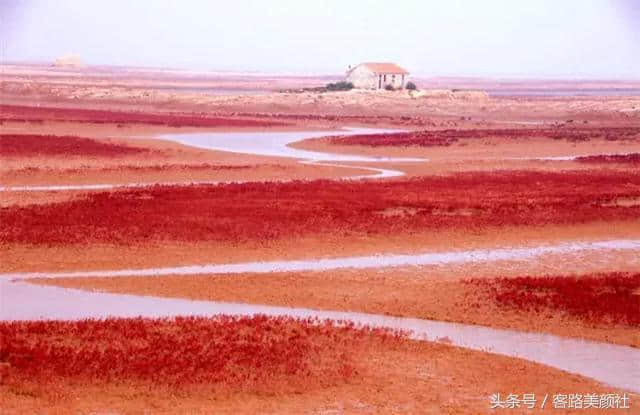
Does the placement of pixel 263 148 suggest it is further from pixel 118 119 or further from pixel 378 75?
pixel 378 75

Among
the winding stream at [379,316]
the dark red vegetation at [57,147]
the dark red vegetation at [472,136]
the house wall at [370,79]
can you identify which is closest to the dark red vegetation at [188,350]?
the winding stream at [379,316]

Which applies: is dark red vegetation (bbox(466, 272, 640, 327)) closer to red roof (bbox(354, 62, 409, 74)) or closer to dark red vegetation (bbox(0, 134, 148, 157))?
dark red vegetation (bbox(0, 134, 148, 157))

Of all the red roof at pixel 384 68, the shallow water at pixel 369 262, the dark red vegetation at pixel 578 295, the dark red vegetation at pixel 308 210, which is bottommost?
the shallow water at pixel 369 262

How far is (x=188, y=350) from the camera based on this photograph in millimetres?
16141

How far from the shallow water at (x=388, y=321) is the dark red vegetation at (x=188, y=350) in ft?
3.18

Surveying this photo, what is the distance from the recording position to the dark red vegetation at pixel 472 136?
6100 centimetres

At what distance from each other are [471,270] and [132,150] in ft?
100

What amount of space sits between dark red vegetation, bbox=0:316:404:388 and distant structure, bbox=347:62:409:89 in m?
99.5

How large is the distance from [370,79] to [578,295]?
97771mm

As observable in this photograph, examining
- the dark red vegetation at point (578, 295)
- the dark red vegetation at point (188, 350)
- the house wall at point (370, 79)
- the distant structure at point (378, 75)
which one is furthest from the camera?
the house wall at point (370, 79)

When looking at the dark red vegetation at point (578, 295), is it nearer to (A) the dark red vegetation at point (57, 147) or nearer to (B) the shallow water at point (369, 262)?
(B) the shallow water at point (369, 262)

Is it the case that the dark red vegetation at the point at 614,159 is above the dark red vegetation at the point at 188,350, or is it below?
below

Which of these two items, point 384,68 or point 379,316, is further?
point 384,68

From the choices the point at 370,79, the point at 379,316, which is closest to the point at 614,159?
the point at 379,316
